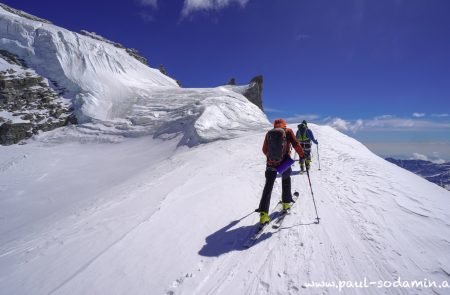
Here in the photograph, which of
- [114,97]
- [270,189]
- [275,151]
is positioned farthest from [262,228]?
[114,97]

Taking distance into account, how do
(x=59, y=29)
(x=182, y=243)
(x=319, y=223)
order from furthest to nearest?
1. (x=59, y=29)
2. (x=319, y=223)
3. (x=182, y=243)

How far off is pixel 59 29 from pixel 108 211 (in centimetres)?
4405

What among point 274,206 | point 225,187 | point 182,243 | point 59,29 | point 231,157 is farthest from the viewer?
point 59,29

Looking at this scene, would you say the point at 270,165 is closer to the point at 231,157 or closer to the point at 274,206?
the point at 274,206

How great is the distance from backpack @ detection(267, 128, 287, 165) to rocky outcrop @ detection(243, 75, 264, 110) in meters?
39.9

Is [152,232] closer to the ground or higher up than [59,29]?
closer to the ground

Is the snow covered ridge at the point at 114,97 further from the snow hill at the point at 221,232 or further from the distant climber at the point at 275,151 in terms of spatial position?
the distant climber at the point at 275,151

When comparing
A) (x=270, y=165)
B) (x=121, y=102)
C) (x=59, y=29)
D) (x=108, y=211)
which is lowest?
(x=108, y=211)

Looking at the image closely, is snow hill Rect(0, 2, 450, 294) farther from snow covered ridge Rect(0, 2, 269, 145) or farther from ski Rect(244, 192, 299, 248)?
snow covered ridge Rect(0, 2, 269, 145)

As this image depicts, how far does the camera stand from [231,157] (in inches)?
533

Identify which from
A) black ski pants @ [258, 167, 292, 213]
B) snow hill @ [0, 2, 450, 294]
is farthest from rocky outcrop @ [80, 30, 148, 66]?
black ski pants @ [258, 167, 292, 213]

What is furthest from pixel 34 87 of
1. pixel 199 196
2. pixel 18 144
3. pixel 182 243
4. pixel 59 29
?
pixel 182 243

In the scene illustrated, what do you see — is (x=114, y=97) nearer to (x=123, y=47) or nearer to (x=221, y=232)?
(x=221, y=232)

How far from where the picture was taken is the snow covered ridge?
23.0m
